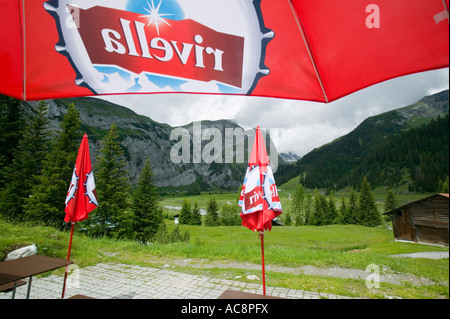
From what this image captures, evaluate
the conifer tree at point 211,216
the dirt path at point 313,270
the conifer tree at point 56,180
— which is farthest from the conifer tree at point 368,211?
the conifer tree at point 56,180

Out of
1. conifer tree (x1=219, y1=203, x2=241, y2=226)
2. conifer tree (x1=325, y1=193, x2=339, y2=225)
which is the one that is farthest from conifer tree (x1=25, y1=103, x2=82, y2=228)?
conifer tree (x1=325, y1=193, x2=339, y2=225)

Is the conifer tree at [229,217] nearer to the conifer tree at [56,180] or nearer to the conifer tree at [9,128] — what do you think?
the conifer tree at [56,180]

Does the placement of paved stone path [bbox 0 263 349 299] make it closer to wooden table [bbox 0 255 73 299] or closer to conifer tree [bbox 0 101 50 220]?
wooden table [bbox 0 255 73 299]

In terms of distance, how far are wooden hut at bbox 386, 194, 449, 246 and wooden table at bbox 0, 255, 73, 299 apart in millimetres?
44670

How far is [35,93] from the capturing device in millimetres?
1764

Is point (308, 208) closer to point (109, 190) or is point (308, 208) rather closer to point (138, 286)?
point (109, 190)

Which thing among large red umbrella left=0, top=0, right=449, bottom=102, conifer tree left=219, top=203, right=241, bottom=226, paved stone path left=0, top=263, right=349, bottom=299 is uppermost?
large red umbrella left=0, top=0, right=449, bottom=102

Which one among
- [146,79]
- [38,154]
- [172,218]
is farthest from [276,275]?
[172,218]

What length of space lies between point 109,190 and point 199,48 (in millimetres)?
30096

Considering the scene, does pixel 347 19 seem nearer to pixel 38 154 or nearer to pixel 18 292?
pixel 18 292

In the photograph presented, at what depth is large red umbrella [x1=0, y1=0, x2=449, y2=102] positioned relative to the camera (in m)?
1.37

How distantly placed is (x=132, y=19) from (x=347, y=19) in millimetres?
1261

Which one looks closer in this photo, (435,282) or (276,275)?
(276,275)

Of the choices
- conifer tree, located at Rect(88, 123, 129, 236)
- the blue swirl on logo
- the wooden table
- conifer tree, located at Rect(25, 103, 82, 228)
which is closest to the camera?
the blue swirl on logo
